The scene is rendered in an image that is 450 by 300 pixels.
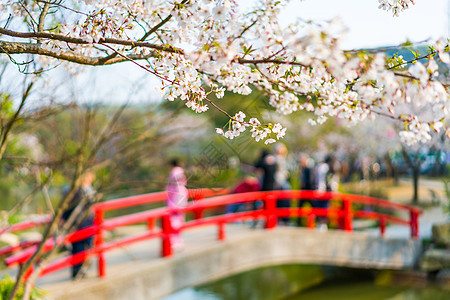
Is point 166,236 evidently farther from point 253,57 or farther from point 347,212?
point 253,57

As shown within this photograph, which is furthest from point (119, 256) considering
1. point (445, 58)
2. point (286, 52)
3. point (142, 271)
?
point (445, 58)

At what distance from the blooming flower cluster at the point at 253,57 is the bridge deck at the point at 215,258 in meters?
3.08

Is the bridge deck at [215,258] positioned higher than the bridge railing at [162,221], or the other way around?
the bridge railing at [162,221]

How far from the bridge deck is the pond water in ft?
1.76

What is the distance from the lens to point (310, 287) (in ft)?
29.2

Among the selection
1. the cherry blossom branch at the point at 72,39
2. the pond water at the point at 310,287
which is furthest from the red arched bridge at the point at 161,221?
the cherry blossom branch at the point at 72,39

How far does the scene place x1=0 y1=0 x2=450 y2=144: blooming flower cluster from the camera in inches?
67.2

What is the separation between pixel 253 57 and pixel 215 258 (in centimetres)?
470

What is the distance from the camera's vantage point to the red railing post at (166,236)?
5.60 m

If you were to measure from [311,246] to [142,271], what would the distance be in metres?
3.09

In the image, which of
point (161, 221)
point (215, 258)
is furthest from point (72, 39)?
point (215, 258)

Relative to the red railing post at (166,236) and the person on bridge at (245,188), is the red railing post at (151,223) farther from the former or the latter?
the person on bridge at (245,188)

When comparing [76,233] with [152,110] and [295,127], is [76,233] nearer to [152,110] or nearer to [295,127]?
[152,110]

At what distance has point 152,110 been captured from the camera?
7.16m
